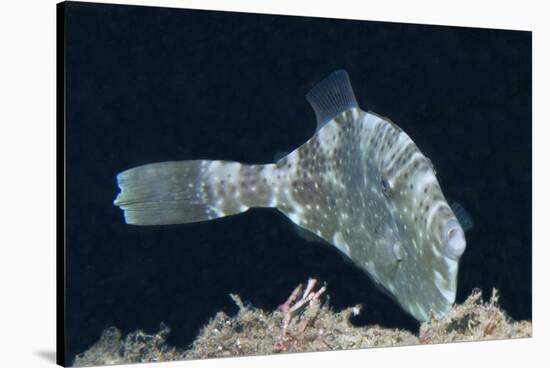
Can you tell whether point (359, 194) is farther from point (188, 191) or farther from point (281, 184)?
point (188, 191)

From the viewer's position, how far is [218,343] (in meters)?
6.02

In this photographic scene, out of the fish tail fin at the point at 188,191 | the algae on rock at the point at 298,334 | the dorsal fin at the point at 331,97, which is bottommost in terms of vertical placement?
the algae on rock at the point at 298,334

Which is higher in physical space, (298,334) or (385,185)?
(385,185)

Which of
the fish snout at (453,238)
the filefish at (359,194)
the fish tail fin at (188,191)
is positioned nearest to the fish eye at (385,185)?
the filefish at (359,194)

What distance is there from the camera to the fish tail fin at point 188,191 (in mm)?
5828

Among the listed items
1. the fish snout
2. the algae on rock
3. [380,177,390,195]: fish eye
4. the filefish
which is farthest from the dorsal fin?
the algae on rock

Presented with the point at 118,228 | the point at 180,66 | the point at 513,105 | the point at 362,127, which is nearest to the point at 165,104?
the point at 180,66

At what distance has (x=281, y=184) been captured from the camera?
20.2 ft

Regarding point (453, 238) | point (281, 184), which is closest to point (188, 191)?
point (281, 184)

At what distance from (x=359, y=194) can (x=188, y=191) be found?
93 centimetres

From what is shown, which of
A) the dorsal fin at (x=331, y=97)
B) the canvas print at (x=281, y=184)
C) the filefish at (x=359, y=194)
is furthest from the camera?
the dorsal fin at (x=331, y=97)

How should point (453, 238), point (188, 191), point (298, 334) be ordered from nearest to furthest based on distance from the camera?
point (188, 191) → point (453, 238) → point (298, 334)

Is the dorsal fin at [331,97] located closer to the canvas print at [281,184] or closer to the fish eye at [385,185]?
the canvas print at [281,184]

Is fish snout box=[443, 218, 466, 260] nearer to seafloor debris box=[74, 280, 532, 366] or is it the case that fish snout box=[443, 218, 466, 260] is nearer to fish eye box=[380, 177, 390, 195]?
fish eye box=[380, 177, 390, 195]
